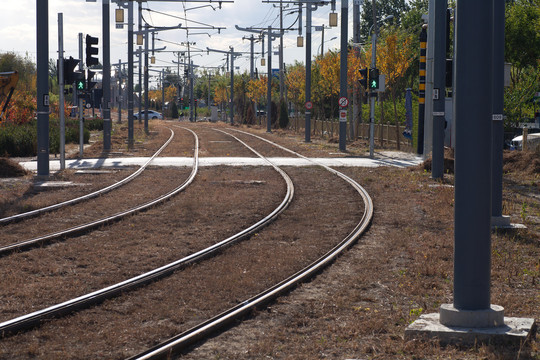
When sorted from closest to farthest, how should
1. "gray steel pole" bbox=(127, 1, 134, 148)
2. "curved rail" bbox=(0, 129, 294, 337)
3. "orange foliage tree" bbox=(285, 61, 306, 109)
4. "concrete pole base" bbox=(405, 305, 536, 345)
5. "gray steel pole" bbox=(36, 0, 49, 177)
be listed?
"concrete pole base" bbox=(405, 305, 536, 345) → "curved rail" bbox=(0, 129, 294, 337) → "gray steel pole" bbox=(36, 0, 49, 177) → "gray steel pole" bbox=(127, 1, 134, 148) → "orange foliage tree" bbox=(285, 61, 306, 109)

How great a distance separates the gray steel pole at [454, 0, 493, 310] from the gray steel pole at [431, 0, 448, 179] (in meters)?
13.4

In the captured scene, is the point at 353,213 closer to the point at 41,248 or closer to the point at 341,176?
the point at 41,248

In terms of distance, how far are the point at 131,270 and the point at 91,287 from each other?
100 centimetres

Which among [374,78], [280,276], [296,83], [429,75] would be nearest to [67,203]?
[280,276]

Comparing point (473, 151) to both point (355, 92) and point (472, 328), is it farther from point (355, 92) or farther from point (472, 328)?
point (355, 92)

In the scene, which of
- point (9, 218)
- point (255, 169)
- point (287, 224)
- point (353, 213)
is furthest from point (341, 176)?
point (9, 218)

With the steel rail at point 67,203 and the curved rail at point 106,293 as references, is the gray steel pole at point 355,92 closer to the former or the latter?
the steel rail at point 67,203

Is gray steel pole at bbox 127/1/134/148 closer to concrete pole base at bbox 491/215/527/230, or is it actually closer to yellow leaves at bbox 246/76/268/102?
concrete pole base at bbox 491/215/527/230

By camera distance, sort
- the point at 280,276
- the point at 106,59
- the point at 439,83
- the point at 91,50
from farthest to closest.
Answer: the point at 106,59, the point at 91,50, the point at 439,83, the point at 280,276

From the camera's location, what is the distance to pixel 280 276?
9.30m

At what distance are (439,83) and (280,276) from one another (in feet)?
40.1

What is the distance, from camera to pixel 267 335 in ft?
22.6

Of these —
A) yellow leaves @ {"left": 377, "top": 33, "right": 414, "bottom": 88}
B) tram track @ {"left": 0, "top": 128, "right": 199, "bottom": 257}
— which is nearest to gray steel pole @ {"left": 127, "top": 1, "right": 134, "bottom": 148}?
yellow leaves @ {"left": 377, "top": 33, "right": 414, "bottom": 88}

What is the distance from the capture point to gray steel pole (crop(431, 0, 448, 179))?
19.8 m
